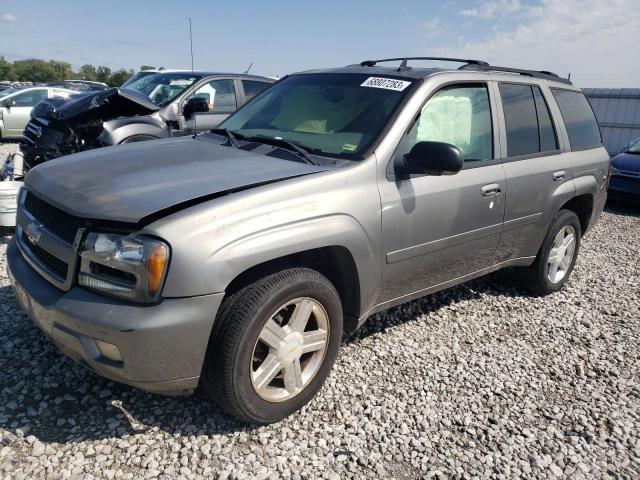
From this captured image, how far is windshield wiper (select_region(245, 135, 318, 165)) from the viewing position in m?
2.95

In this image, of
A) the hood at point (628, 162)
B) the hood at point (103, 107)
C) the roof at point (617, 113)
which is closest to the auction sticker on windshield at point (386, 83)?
the hood at point (103, 107)

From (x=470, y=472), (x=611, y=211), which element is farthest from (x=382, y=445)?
(x=611, y=211)

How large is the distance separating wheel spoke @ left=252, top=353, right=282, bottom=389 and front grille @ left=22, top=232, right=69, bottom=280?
3.32 feet

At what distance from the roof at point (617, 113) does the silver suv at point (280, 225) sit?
13.8 m

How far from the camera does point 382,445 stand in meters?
2.62


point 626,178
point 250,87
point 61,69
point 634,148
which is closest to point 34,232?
point 250,87

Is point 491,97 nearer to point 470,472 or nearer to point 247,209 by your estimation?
point 247,209

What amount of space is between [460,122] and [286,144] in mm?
1235

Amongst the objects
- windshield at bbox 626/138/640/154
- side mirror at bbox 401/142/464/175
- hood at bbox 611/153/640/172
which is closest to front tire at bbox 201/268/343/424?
side mirror at bbox 401/142/464/175

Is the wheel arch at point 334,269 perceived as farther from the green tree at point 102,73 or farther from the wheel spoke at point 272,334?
the green tree at point 102,73

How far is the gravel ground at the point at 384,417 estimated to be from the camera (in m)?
2.44

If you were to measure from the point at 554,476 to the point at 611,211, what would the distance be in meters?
8.57

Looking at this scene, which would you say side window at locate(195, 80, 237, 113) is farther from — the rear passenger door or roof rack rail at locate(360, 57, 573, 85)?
the rear passenger door

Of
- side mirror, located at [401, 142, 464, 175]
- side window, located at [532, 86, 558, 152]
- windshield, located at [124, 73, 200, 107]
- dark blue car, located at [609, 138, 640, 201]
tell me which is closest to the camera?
side mirror, located at [401, 142, 464, 175]
